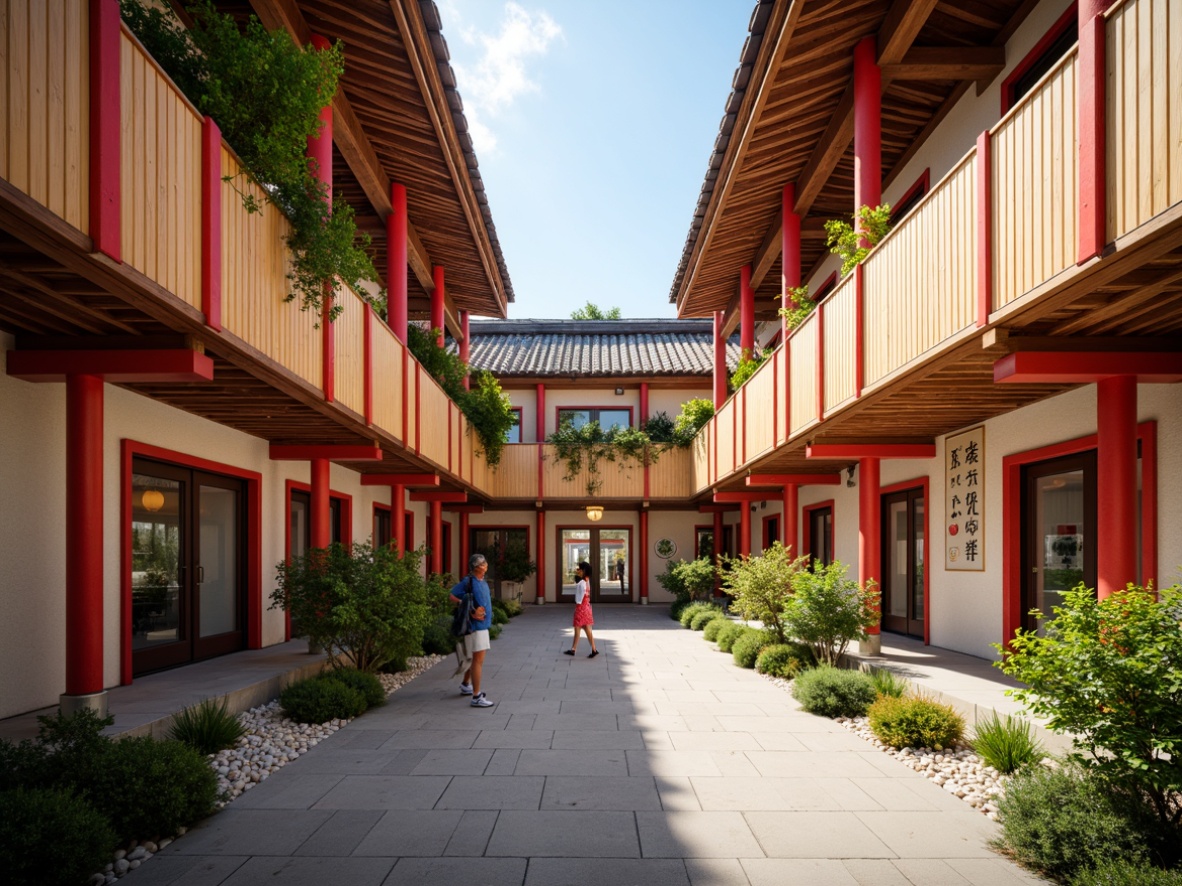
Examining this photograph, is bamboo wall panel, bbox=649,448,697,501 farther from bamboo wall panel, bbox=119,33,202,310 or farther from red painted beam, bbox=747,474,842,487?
bamboo wall panel, bbox=119,33,202,310

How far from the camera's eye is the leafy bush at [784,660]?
11.4 meters

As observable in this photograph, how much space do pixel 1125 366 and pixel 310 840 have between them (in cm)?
666

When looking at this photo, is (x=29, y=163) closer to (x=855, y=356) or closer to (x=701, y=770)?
(x=701, y=770)

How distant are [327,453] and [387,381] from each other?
149 cm

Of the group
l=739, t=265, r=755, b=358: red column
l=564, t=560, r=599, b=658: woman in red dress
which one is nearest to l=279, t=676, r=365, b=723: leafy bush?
l=564, t=560, r=599, b=658: woman in red dress

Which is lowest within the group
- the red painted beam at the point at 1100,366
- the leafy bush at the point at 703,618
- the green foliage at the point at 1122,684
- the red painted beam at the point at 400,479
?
the leafy bush at the point at 703,618

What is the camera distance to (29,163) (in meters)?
3.86

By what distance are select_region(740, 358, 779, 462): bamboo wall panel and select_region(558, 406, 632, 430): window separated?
1187 centimetres

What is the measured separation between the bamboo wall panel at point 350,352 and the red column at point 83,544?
271 cm

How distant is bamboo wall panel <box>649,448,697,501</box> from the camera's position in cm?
2367

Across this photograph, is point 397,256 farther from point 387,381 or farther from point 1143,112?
point 1143,112

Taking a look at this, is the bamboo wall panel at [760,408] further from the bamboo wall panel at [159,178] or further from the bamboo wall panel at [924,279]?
the bamboo wall panel at [159,178]

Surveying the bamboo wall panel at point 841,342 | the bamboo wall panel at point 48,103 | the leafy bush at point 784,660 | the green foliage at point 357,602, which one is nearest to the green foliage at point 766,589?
the leafy bush at point 784,660

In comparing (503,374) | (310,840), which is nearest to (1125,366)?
(310,840)
